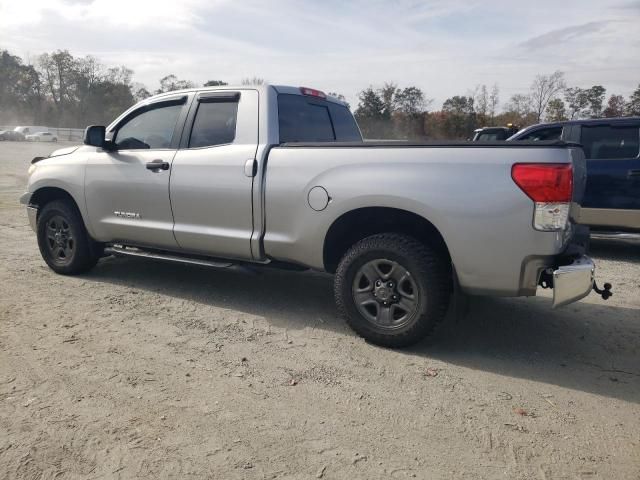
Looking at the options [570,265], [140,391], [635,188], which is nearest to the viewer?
[140,391]

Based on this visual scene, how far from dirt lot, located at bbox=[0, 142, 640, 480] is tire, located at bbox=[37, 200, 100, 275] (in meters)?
0.43

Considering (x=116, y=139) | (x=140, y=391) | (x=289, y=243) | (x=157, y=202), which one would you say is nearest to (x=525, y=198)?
(x=289, y=243)

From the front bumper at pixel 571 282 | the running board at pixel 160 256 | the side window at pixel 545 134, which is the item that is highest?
the side window at pixel 545 134

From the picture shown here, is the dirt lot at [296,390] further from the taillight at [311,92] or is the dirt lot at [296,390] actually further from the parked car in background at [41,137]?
the parked car in background at [41,137]

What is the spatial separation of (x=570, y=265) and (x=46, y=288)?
15.2 feet

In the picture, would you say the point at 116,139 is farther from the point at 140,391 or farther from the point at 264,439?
the point at 264,439

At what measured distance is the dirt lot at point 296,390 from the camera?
2.51 m

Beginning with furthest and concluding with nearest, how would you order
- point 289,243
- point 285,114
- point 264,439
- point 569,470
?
point 285,114
point 289,243
point 264,439
point 569,470

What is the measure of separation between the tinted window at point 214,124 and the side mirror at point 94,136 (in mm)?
1024

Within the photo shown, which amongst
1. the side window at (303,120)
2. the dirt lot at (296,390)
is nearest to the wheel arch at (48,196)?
the dirt lot at (296,390)

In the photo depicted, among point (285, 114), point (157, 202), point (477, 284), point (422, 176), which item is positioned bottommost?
point (477, 284)

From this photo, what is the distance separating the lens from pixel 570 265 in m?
3.38

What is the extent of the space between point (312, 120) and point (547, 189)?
2420 mm

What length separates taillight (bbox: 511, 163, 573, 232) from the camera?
3143 millimetres
